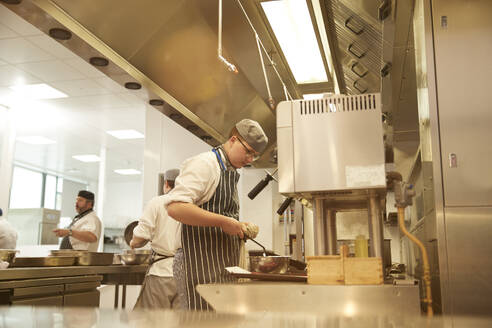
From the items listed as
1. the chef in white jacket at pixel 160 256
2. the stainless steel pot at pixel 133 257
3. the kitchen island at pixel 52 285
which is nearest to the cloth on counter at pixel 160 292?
the chef in white jacket at pixel 160 256

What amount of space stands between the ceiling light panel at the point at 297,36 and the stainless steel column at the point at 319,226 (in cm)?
95

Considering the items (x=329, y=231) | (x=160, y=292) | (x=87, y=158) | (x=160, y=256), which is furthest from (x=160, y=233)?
(x=87, y=158)

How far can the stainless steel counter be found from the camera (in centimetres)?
78

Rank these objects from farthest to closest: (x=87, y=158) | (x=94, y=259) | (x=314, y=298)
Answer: (x=87, y=158), (x=94, y=259), (x=314, y=298)

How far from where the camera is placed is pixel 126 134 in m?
7.61

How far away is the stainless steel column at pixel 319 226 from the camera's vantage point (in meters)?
1.71

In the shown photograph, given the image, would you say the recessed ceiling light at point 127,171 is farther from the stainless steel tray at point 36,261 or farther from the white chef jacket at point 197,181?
the white chef jacket at point 197,181

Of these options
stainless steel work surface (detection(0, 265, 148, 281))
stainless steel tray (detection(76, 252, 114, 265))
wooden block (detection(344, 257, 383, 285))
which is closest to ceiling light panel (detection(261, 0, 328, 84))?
wooden block (detection(344, 257, 383, 285))

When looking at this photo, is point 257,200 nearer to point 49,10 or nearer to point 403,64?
point 403,64

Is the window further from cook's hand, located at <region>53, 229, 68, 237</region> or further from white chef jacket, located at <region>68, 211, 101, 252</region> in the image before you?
cook's hand, located at <region>53, 229, 68, 237</region>

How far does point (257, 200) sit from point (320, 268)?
515 cm

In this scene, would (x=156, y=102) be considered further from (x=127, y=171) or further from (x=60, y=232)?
(x=127, y=171)

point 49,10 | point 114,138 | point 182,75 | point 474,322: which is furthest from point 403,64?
point 114,138

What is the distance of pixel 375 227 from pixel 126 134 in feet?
21.3
